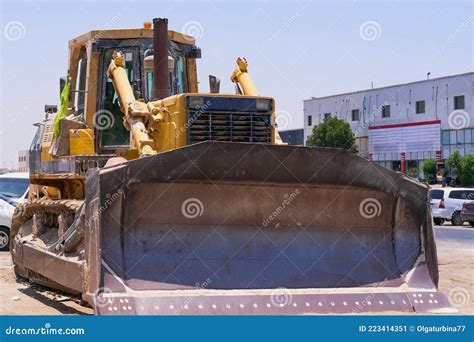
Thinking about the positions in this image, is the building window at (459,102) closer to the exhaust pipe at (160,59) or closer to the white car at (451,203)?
the white car at (451,203)

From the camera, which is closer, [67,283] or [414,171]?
[67,283]

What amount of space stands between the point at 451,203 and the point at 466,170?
22.2m

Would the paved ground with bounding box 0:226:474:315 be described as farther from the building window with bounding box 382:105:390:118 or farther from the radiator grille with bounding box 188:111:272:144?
the building window with bounding box 382:105:390:118

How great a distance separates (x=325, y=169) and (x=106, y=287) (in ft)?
7.94

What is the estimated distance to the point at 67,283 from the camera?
28.7 ft

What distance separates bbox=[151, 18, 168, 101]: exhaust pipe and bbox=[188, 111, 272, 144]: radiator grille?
1.02 m

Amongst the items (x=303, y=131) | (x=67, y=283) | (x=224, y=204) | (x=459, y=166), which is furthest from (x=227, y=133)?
(x=303, y=131)

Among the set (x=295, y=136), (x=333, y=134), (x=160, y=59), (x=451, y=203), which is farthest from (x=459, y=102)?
(x=160, y=59)

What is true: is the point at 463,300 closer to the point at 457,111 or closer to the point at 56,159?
the point at 56,159

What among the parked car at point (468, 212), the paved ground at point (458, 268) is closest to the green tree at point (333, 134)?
the parked car at point (468, 212)

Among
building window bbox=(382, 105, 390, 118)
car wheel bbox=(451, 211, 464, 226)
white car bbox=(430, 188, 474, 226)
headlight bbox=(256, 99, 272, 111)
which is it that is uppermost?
building window bbox=(382, 105, 390, 118)

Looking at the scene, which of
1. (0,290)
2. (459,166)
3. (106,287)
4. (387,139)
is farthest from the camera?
(387,139)

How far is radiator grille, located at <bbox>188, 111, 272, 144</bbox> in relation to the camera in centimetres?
950

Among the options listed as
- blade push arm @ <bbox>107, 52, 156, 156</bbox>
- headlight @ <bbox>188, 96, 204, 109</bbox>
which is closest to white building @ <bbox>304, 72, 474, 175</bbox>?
blade push arm @ <bbox>107, 52, 156, 156</bbox>
